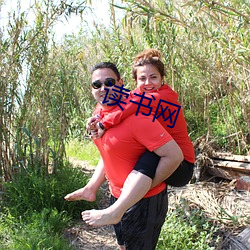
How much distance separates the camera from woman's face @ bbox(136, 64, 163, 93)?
1.84 metres

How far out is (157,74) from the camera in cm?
185

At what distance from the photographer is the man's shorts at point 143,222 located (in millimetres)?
1706

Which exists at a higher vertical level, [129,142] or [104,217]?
[129,142]

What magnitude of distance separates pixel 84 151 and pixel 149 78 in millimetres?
4178

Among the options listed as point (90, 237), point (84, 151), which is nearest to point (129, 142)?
point (90, 237)

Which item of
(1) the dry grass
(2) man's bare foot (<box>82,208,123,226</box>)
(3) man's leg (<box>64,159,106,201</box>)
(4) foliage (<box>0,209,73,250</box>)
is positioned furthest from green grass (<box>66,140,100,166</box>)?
(2) man's bare foot (<box>82,208,123,226</box>)

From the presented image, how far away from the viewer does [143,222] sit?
173 cm

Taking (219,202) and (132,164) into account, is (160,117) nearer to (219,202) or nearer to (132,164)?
(132,164)

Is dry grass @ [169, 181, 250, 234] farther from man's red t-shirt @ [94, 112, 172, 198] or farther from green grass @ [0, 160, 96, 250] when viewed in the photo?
man's red t-shirt @ [94, 112, 172, 198]

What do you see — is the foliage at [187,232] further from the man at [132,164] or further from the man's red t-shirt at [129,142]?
Result: the man's red t-shirt at [129,142]

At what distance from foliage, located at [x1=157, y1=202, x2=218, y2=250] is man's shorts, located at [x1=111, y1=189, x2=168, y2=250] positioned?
1.16 meters

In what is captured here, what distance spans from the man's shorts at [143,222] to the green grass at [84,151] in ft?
11.5

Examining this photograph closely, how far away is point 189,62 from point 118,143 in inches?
132

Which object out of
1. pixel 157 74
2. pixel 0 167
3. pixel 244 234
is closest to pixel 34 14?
pixel 0 167
